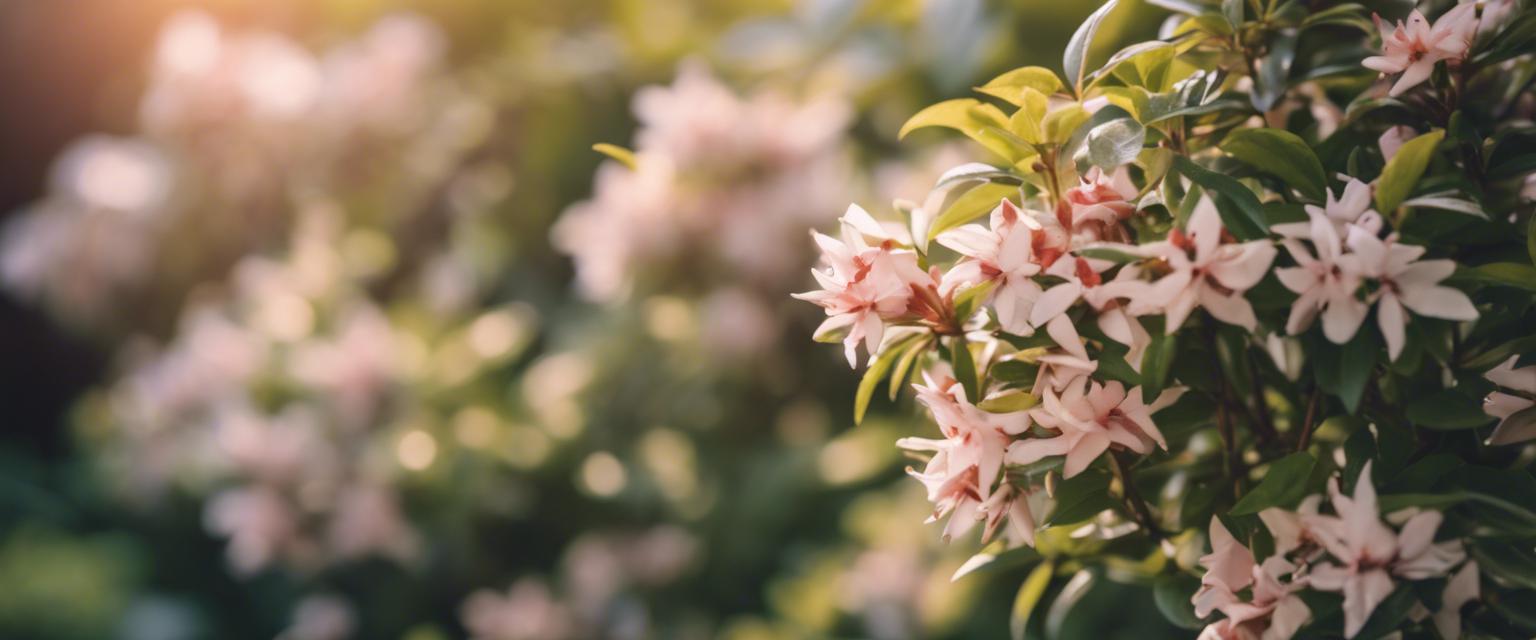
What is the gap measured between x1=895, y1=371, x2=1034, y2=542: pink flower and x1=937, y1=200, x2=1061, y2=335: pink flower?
0.10ft

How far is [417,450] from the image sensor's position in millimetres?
1179

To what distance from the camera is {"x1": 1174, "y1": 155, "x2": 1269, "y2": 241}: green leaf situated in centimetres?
34

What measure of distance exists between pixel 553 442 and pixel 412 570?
203mm

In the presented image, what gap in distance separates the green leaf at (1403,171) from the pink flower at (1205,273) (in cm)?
5

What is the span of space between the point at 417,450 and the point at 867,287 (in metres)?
0.91

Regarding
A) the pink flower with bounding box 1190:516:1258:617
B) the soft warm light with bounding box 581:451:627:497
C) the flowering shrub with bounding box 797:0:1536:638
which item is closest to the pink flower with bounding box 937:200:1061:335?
the flowering shrub with bounding box 797:0:1536:638

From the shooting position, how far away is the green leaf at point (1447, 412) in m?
0.36

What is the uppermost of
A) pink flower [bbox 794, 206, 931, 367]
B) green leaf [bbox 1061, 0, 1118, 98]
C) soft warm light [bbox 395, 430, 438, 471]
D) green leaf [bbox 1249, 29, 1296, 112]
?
soft warm light [bbox 395, 430, 438, 471]

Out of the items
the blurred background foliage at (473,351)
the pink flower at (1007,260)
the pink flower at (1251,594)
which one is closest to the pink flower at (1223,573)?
the pink flower at (1251,594)

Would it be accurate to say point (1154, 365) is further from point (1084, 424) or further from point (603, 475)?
point (603, 475)

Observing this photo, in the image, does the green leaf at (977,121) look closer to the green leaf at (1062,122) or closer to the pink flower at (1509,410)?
the green leaf at (1062,122)

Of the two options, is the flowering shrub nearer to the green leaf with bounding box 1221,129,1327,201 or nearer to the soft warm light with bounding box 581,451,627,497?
the green leaf with bounding box 1221,129,1327,201

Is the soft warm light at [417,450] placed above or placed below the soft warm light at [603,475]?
above

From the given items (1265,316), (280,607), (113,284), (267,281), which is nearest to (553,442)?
(267,281)
